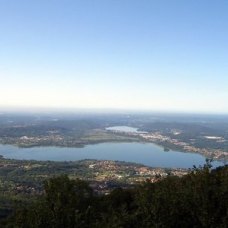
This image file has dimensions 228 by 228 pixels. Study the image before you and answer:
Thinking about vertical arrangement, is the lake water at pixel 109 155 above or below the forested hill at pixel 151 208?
below

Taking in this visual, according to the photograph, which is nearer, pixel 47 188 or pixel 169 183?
pixel 47 188

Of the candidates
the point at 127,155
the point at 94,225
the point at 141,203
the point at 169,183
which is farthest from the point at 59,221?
the point at 127,155

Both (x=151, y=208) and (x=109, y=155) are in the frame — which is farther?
(x=109, y=155)

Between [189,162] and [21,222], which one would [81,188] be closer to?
[21,222]

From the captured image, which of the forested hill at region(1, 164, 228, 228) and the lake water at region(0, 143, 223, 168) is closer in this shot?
the forested hill at region(1, 164, 228, 228)

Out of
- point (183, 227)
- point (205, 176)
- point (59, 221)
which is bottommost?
point (183, 227)

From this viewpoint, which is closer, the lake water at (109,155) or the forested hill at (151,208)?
the forested hill at (151,208)

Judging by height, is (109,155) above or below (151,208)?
below

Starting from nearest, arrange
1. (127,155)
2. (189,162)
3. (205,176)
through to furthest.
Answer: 1. (205,176)
2. (189,162)
3. (127,155)
